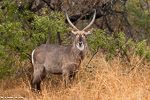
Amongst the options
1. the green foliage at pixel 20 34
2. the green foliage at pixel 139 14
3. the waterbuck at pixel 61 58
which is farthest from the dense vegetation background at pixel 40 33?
the green foliage at pixel 139 14

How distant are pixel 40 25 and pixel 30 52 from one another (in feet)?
3.53

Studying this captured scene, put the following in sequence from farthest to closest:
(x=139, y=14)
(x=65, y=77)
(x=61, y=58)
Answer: (x=139, y=14)
(x=61, y=58)
(x=65, y=77)

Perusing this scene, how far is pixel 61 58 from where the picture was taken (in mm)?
7223

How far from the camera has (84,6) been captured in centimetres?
879

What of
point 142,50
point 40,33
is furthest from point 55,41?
point 142,50

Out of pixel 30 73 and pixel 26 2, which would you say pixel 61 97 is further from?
pixel 26 2

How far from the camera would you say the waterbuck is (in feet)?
22.9

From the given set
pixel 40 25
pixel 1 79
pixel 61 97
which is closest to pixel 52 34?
pixel 40 25

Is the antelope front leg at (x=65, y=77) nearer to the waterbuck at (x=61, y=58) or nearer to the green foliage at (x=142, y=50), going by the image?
the waterbuck at (x=61, y=58)

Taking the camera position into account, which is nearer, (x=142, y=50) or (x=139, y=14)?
(x=142, y=50)

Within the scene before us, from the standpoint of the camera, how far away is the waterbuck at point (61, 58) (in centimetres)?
698

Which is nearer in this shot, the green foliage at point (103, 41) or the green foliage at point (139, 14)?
the green foliage at point (103, 41)

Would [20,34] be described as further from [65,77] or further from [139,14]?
[139,14]

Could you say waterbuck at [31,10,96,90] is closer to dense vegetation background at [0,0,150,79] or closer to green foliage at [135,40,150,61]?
dense vegetation background at [0,0,150,79]
